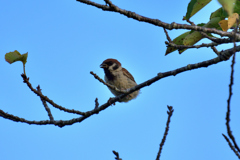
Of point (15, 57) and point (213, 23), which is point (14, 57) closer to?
point (15, 57)

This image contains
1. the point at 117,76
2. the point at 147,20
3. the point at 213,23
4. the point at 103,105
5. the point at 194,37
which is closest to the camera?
the point at 147,20

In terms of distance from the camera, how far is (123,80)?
6605 millimetres

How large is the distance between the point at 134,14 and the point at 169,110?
1.22 metres

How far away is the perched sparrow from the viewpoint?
653cm

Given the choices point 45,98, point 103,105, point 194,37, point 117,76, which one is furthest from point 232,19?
point 117,76

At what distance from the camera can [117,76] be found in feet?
21.6

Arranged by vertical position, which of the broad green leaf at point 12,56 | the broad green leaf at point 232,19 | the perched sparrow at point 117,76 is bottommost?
the broad green leaf at point 232,19

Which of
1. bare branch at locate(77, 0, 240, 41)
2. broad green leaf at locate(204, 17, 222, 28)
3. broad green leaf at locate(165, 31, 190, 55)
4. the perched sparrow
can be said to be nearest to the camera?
bare branch at locate(77, 0, 240, 41)

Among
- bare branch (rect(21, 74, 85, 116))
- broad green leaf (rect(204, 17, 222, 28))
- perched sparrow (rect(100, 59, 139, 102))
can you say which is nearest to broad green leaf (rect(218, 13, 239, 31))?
broad green leaf (rect(204, 17, 222, 28))

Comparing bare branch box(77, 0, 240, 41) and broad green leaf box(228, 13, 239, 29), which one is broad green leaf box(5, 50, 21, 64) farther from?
broad green leaf box(228, 13, 239, 29)

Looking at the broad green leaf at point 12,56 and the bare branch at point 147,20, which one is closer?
the bare branch at point 147,20

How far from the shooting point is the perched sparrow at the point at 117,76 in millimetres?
6531

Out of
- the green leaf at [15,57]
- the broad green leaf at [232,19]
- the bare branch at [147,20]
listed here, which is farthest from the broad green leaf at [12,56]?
the broad green leaf at [232,19]

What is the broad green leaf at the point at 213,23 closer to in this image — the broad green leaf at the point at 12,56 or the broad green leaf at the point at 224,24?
the broad green leaf at the point at 224,24
